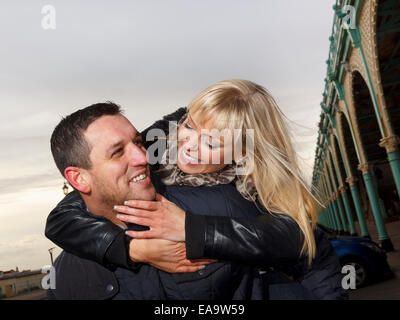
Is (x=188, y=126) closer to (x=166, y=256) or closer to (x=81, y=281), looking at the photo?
(x=166, y=256)

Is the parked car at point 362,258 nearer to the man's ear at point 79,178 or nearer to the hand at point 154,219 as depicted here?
the hand at point 154,219

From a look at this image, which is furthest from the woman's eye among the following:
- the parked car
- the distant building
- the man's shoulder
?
the distant building

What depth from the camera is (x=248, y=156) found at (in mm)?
1881

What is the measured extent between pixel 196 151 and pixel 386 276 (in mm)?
7824

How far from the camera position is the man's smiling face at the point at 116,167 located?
1.62 m

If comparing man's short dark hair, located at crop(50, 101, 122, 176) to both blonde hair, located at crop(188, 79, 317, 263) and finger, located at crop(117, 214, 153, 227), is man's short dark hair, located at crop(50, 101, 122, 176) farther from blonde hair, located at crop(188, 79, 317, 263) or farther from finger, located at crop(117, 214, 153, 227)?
blonde hair, located at crop(188, 79, 317, 263)

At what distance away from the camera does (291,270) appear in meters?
1.86

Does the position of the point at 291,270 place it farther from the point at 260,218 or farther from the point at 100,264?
the point at 100,264

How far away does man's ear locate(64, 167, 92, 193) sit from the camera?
1681mm

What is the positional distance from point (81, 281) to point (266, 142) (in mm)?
1112

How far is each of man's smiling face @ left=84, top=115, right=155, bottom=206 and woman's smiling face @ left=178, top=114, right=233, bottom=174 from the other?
0.28 meters

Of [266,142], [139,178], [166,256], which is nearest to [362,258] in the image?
[266,142]

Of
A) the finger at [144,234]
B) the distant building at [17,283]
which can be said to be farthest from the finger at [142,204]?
the distant building at [17,283]
